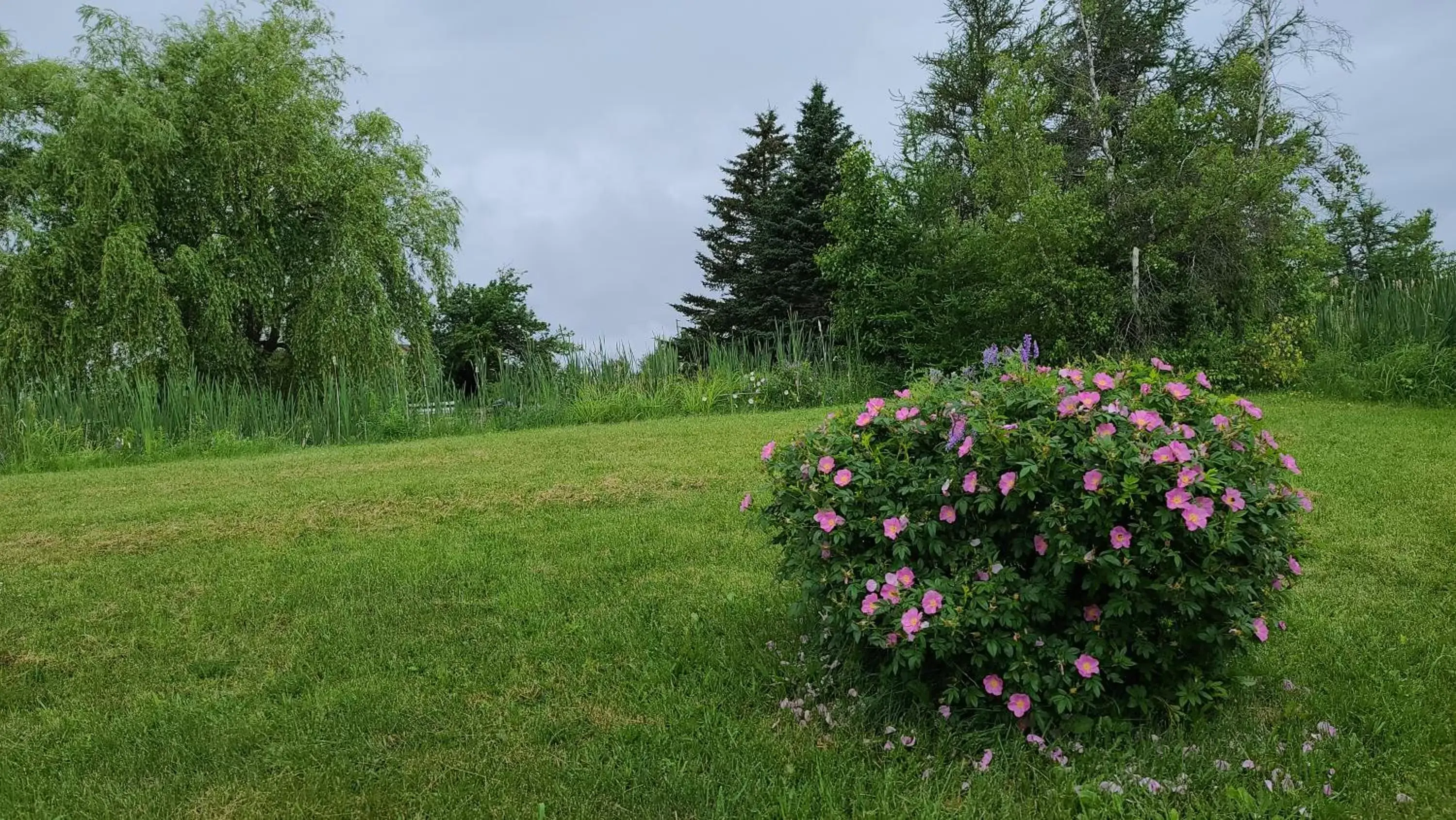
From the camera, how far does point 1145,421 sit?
2049mm

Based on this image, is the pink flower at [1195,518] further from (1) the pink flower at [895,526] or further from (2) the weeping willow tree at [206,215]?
(2) the weeping willow tree at [206,215]

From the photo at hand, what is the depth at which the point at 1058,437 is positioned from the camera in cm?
205

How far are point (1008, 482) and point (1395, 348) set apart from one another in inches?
358

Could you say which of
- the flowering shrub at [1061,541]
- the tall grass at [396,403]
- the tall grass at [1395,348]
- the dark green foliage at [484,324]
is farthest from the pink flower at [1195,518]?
the dark green foliage at [484,324]

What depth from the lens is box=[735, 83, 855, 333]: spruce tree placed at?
22828 millimetres

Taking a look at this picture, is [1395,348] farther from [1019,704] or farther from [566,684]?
[566,684]

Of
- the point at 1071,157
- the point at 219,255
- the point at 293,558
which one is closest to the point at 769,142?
the point at 1071,157

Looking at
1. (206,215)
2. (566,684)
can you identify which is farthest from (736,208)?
(566,684)

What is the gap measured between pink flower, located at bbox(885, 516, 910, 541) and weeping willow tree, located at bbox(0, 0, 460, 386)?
13650 millimetres

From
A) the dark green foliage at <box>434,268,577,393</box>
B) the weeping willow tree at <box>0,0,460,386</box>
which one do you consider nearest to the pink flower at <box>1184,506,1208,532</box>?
the weeping willow tree at <box>0,0,460,386</box>

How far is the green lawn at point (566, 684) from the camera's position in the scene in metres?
2.04

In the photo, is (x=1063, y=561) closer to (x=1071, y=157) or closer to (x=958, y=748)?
(x=958, y=748)

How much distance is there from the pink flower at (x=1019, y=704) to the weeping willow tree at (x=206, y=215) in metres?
13.9

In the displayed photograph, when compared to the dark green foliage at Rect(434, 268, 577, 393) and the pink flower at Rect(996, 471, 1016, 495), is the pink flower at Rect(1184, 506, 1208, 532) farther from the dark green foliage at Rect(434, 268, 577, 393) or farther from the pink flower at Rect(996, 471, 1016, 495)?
the dark green foliage at Rect(434, 268, 577, 393)
